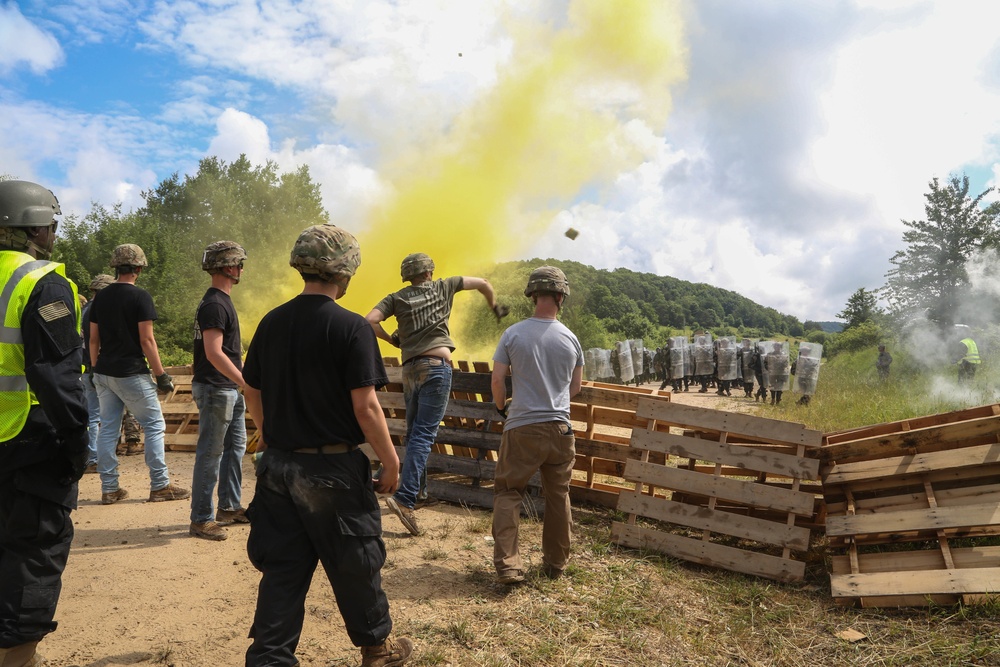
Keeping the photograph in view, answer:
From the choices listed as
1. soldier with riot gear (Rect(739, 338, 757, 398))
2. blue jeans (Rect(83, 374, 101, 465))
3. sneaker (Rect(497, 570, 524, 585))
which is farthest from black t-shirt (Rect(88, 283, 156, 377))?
soldier with riot gear (Rect(739, 338, 757, 398))

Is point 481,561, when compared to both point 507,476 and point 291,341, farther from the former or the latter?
point 291,341

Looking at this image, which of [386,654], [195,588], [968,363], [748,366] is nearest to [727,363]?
[748,366]

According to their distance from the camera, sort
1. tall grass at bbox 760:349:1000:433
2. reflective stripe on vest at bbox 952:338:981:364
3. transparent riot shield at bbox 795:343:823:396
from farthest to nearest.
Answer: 1. transparent riot shield at bbox 795:343:823:396
2. reflective stripe on vest at bbox 952:338:981:364
3. tall grass at bbox 760:349:1000:433

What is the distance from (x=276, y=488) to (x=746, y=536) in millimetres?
3790

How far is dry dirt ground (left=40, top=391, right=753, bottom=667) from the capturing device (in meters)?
3.58

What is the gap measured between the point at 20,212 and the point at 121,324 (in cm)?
294

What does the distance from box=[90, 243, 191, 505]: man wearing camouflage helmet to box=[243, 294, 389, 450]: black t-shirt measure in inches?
130

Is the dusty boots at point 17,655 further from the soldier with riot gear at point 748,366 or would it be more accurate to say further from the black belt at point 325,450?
the soldier with riot gear at point 748,366

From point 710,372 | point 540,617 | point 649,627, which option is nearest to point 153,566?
point 540,617

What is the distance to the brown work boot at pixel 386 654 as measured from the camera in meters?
3.06

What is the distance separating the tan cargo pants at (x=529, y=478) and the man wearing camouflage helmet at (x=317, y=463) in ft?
5.26

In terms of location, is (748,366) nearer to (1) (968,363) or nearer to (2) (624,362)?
(2) (624,362)

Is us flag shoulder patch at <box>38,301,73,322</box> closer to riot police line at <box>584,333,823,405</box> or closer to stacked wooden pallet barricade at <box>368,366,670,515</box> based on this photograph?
stacked wooden pallet barricade at <box>368,366,670,515</box>

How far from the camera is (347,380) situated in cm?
287
